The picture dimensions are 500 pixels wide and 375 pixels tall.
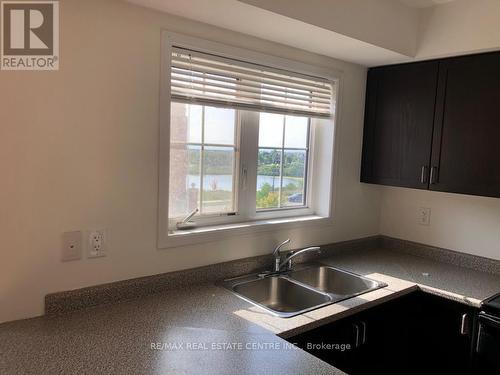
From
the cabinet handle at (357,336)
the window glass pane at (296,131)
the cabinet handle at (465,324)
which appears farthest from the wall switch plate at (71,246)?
the cabinet handle at (465,324)

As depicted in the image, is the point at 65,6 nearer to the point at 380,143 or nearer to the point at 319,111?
the point at 319,111

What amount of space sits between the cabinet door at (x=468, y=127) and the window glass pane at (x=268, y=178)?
2.91ft

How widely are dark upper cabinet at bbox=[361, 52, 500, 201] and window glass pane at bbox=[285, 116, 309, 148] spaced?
44 cm

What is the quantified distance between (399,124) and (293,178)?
2.37 ft

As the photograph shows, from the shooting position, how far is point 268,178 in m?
2.39

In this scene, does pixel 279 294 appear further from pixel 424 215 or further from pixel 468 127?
pixel 468 127

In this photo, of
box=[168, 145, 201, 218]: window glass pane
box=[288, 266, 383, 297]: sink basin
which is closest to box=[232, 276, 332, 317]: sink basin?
box=[288, 266, 383, 297]: sink basin

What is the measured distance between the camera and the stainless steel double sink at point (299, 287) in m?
2.01

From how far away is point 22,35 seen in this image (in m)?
1.45

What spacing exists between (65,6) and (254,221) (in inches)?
53.3

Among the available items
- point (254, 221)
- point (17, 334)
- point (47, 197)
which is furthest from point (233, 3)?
point (17, 334)

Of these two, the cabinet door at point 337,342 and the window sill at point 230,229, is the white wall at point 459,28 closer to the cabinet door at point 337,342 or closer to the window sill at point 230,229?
the window sill at point 230,229

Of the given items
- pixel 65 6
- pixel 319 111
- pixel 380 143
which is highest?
pixel 65 6

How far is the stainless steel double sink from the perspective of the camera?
6.58ft
